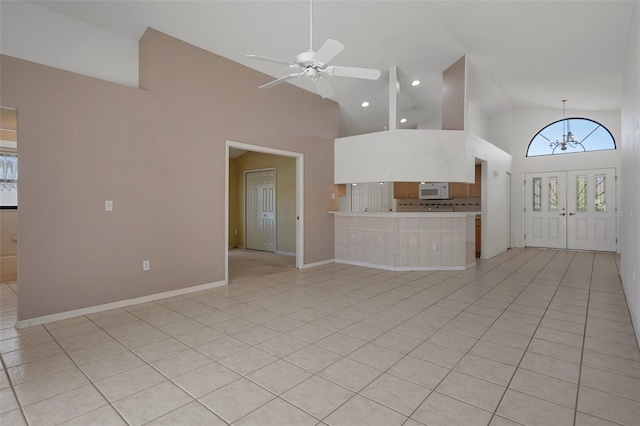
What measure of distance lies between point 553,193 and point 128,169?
31.5 ft

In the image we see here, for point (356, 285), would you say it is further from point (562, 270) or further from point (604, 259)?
point (604, 259)

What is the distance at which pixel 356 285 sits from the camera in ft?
15.8

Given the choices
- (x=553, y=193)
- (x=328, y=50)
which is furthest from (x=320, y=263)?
(x=553, y=193)

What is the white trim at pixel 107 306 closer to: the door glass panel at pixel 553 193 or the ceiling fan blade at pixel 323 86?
the ceiling fan blade at pixel 323 86

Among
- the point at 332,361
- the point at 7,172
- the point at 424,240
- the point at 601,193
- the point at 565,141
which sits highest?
the point at 565,141

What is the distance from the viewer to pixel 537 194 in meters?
8.80

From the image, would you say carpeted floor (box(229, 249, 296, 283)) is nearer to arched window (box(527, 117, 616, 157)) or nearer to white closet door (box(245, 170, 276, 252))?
white closet door (box(245, 170, 276, 252))

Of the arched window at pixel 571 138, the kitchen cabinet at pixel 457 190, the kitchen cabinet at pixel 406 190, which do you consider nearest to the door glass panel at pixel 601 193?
the arched window at pixel 571 138

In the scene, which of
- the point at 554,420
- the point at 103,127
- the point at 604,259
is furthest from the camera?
the point at 604,259

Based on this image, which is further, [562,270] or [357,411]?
[562,270]

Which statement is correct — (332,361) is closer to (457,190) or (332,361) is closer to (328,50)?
(328,50)

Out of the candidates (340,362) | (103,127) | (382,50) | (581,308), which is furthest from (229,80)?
(581,308)

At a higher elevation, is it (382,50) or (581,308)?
(382,50)

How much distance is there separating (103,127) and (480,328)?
4.47 metres
